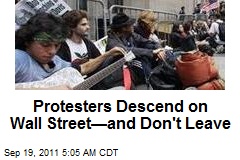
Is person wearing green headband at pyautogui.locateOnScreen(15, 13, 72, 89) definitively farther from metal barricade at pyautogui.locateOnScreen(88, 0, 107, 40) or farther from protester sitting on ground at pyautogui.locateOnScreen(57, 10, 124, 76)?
metal barricade at pyautogui.locateOnScreen(88, 0, 107, 40)

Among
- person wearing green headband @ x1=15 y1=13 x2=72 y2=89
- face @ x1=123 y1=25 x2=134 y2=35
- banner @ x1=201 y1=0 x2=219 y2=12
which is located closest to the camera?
person wearing green headband @ x1=15 y1=13 x2=72 y2=89

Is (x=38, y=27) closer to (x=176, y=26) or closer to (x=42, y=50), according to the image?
(x=42, y=50)

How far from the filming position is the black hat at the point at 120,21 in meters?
3.51

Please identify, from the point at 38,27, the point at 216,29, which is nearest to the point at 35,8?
the point at 38,27

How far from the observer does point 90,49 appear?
139 inches

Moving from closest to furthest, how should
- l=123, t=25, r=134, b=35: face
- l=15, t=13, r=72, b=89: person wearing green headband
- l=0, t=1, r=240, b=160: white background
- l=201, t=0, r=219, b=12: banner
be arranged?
l=0, t=1, r=240, b=160: white background < l=15, t=13, r=72, b=89: person wearing green headband < l=201, t=0, r=219, b=12: banner < l=123, t=25, r=134, b=35: face

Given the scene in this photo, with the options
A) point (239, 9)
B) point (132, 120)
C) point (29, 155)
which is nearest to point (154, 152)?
point (132, 120)

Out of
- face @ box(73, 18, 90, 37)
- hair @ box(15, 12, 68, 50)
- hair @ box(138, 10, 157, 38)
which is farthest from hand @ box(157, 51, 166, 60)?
hair @ box(15, 12, 68, 50)

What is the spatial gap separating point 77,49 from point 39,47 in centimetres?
26

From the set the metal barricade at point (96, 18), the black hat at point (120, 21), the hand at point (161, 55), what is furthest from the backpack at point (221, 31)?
the metal barricade at point (96, 18)

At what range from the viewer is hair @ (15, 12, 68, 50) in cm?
329

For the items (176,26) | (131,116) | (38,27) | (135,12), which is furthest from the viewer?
(176,26)

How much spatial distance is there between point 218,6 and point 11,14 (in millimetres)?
1200

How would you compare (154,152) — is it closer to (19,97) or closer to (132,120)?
(132,120)
